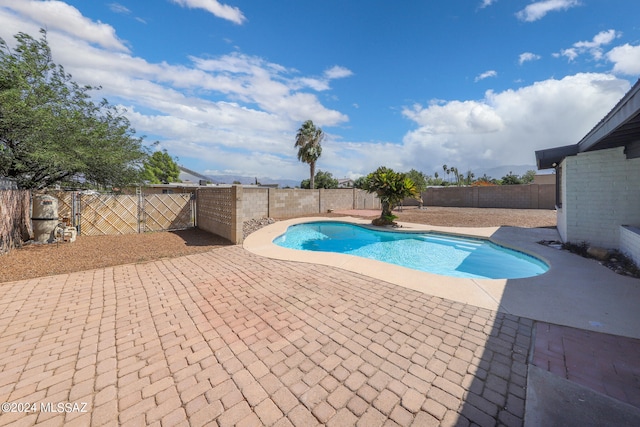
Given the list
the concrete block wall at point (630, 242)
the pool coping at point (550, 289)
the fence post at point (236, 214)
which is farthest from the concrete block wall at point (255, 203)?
the concrete block wall at point (630, 242)

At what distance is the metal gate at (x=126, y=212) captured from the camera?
961 centimetres

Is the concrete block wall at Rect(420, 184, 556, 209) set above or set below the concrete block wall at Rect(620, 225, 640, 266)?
above

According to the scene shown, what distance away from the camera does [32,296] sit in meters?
4.29

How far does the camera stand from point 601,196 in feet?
21.4

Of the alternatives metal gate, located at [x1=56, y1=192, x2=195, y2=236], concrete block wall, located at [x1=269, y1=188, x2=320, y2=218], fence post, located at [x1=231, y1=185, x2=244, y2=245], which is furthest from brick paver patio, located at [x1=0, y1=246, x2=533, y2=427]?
concrete block wall, located at [x1=269, y1=188, x2=320, y2=218]

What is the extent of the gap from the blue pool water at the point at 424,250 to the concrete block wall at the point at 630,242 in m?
1.48

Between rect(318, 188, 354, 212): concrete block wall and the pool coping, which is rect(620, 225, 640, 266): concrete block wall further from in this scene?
rect(318, 188, 354, 212): concrete block wall

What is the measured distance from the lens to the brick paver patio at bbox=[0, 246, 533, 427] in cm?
202

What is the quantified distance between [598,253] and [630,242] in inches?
26.1

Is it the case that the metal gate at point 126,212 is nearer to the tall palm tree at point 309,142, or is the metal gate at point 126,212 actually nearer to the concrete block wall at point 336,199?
the concrete block wall at point 336,199

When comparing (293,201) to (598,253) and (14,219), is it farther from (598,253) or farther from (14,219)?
(598,253)

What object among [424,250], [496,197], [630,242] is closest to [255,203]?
[424,250]

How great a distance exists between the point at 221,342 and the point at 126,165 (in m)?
12.3

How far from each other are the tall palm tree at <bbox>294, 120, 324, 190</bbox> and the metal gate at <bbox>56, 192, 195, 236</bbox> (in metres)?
15.6
